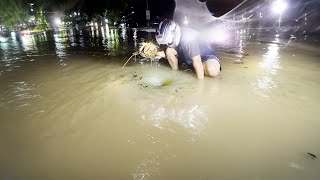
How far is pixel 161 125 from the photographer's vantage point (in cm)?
342

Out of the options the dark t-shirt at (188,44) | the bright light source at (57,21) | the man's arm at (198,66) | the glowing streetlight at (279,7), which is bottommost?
the man's arm at (198,66)

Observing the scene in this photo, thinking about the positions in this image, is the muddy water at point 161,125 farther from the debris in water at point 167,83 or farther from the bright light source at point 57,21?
the bright light source at point 57,21

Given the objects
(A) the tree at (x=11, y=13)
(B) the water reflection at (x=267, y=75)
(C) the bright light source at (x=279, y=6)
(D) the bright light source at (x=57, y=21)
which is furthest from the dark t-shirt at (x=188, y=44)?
(D) the bright light source at (x=57, y=21)

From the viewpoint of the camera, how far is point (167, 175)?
240 centimetres

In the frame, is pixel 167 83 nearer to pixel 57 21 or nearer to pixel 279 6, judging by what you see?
pixel 279 6

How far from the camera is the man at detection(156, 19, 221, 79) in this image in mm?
5105

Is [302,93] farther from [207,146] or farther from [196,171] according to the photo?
[196,171]

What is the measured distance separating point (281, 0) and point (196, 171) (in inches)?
627

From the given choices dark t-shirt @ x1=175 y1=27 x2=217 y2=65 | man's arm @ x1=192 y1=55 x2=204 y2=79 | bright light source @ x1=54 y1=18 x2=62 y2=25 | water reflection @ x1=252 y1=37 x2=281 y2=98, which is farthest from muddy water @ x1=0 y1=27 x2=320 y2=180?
bright light source @ x1=54 y1=18 x2=62 y2=25

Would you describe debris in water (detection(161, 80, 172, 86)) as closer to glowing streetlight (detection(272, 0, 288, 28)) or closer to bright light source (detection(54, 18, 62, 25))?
glowing streetlight (detection(272, 0, 288, 28))

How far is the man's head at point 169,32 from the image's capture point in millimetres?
5086

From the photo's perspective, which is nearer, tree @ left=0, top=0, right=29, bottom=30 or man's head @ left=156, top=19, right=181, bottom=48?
Result: man's head @ left=156, top=19, right=181, bottom=48

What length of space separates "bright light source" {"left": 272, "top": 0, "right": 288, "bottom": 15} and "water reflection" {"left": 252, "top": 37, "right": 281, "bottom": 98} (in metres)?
8.58

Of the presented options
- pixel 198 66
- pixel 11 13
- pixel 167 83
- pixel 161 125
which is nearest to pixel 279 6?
pixel 198 66
